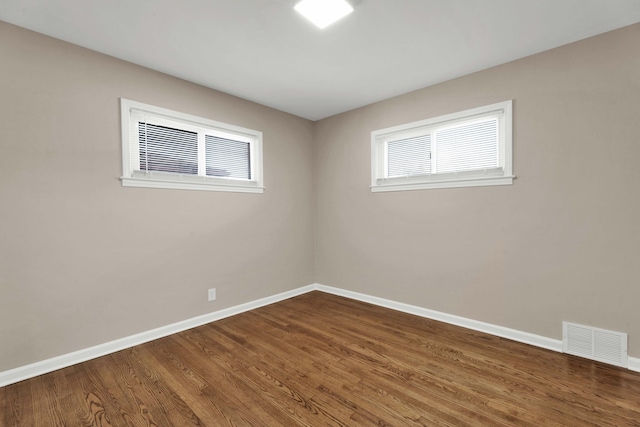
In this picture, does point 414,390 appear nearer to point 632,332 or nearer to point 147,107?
point 632,332

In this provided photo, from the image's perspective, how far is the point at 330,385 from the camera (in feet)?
6.63

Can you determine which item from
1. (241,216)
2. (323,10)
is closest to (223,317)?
(241,216)

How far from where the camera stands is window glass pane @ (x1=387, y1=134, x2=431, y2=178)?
3.36m

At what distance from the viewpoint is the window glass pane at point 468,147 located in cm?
290

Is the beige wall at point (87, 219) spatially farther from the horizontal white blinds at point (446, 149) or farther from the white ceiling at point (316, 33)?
the horizontal white blinds at point (446, 149)

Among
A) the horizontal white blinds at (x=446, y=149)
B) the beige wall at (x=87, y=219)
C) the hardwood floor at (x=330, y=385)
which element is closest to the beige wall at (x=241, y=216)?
the beige wall at (x=87, y=219)

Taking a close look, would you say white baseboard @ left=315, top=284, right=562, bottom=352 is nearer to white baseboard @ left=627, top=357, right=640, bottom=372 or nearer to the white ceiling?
white baseboard @ left=627, top=357, right=640, bottom=372

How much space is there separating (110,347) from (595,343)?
4.12 meters

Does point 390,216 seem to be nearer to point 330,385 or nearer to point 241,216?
point 241,216

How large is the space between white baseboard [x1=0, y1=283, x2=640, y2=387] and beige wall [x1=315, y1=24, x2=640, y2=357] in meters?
0.07

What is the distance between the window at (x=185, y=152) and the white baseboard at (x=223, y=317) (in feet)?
4.75

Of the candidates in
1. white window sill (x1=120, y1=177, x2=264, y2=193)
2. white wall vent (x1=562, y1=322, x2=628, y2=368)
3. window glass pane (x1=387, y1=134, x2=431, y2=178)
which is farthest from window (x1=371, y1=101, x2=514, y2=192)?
white window sill (x1=120, y1=177, x2=264, y2=193)

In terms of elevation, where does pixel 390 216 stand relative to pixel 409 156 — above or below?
below

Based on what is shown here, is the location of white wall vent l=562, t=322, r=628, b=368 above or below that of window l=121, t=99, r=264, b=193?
below
